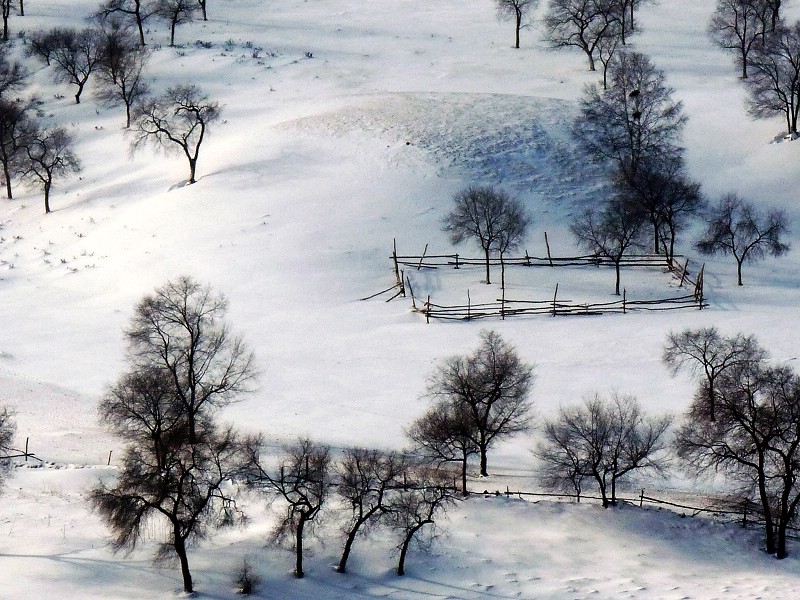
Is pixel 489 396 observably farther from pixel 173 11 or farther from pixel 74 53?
pixel 173 11

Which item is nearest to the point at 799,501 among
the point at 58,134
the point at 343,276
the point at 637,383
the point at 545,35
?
the point at 637,383

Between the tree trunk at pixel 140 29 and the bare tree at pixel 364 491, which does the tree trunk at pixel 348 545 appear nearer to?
the bare tree at pixel 364 491

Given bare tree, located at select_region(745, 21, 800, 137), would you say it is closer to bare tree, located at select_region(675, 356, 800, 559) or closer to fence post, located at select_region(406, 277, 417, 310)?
fence post, located at select_region(406, 277, 417, 310)

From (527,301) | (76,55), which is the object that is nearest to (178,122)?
(76,55)

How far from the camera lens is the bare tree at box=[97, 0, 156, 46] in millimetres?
99938

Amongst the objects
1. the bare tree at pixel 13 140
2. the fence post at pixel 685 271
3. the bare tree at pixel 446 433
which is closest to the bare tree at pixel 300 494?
the bare tree at pixel 446 433

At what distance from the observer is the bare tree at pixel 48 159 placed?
253 feet

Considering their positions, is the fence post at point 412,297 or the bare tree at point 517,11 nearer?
the fence post at point 412,297

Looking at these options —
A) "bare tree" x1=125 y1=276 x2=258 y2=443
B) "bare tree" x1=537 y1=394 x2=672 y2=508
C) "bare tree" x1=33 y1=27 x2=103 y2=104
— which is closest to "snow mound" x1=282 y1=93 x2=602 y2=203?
"bare tree" x1=33 y1=27 x2=103 y2=104

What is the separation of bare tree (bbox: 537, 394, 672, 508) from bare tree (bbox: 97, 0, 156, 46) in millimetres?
70706

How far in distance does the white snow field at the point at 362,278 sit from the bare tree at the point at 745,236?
116 centimetres

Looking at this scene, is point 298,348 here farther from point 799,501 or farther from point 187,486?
point 799,501

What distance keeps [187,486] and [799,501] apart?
1958 cm

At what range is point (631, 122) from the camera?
70562 millimetres
